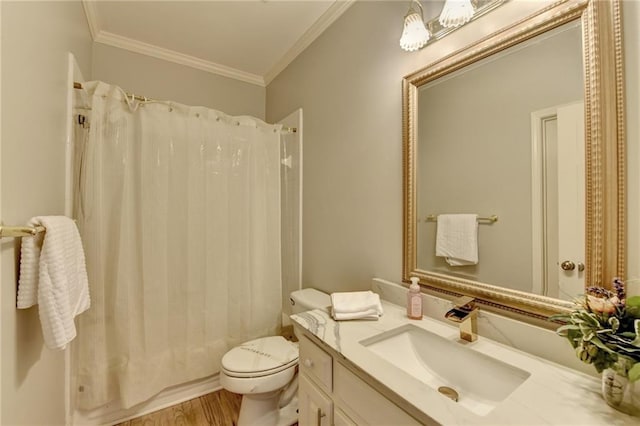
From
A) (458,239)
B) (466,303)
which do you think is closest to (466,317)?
(466,303)

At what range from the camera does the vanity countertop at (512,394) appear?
58cm

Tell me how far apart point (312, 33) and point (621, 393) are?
2.18 metres

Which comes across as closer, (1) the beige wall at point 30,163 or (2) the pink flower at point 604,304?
(2) the pink flower at point 604,304

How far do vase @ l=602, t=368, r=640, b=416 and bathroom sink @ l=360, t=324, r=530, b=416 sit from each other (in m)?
0.16

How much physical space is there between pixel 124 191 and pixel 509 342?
76.4 inches

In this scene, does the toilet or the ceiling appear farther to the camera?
the ceiling

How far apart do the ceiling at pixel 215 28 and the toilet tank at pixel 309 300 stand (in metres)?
1.73

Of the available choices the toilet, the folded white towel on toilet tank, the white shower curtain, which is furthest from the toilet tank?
the folded white towel on toilet tank

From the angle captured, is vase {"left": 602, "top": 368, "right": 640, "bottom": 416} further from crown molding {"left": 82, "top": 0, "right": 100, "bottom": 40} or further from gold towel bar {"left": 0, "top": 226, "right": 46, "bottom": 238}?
crown molding {"left": 82, "top": 0, "right": 100, "bottom": 40}

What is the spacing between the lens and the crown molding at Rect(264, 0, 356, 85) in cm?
161

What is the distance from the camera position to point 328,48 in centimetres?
176

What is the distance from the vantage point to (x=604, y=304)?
623mm

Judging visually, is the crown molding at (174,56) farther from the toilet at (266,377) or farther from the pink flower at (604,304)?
the pink flower at (604,304)

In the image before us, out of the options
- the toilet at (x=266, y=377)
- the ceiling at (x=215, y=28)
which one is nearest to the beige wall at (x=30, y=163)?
the ceiling at (x=215, y=28)
